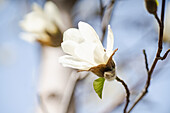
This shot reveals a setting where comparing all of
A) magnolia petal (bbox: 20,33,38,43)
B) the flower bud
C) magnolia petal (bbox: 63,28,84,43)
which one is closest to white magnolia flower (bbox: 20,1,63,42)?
magnolia petal (bbox: 20,33,38,43)

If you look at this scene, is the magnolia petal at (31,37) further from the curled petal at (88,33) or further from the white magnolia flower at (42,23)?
the curled petal at (88,33)

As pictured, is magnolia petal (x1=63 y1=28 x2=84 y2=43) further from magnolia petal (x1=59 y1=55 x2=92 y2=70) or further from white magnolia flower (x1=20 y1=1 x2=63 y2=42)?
white magnolia flower (x1=20 y1=1 x2=63 y2=42)

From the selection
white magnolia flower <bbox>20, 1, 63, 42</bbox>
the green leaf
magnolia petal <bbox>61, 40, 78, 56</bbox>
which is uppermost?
magnolia petal <bbox>61, 40, 78, 56</bbox>

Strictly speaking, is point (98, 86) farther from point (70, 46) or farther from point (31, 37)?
point (31, 37)

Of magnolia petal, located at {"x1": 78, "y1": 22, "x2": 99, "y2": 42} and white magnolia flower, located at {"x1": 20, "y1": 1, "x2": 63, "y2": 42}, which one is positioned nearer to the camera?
magnolia petal, located at {"x1": 78, "y1": 22, "x2": 99, "y2": 42}

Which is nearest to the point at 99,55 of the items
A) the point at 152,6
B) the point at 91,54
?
the point at 91,54

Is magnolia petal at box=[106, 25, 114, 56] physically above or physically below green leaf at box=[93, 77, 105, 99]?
above
